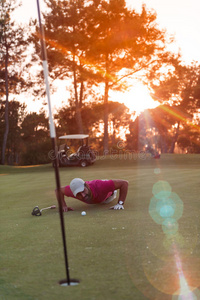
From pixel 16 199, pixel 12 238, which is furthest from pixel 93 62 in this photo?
pixel 12 238

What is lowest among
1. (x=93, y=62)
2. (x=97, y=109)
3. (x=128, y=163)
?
(x=128, y=163)

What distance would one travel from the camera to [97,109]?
43.8 m

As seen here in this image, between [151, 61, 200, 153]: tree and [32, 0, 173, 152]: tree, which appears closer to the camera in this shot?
[32, 0, 173, 152]: tree

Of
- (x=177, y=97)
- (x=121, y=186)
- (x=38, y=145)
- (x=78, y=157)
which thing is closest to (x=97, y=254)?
(x=121, y=186)

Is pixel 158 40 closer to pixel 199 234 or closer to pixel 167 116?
pixel 167 116

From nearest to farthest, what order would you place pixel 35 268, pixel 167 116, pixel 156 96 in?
pixel 35 268 → pixel 156 96 → pixel 167 116

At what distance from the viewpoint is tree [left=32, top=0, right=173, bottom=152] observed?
3556 centimetres

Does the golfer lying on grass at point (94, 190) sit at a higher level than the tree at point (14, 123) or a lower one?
lower

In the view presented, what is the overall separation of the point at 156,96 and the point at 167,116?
18194 mm

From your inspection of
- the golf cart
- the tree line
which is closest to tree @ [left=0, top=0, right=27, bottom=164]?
the tree line

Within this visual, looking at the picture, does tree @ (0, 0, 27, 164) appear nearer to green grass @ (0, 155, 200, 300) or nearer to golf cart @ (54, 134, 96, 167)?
golf cart @ (54, 134, 96, 167)

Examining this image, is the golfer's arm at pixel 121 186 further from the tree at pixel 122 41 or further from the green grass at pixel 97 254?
the tree at pixel 122 41

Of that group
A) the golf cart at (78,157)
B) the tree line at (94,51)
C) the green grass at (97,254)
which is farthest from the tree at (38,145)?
the green grass at (97,254)

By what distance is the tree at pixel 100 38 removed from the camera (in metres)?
35.6
